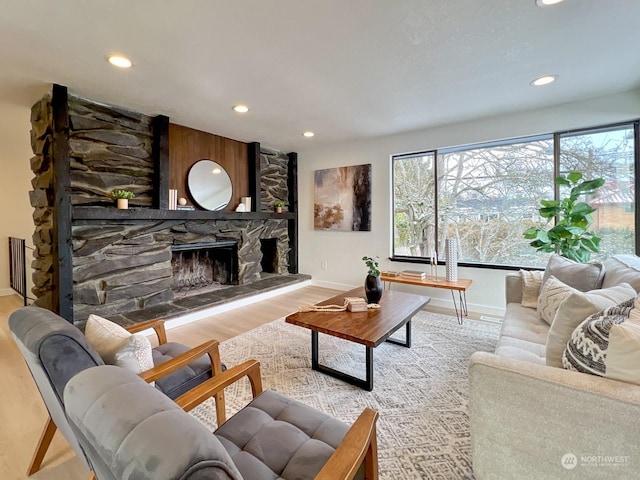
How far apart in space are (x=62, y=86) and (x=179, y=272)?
8.41 ft

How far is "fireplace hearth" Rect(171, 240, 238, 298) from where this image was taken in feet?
14.0

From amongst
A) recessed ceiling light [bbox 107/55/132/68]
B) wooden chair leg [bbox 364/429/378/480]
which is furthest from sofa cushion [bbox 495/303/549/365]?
recessed ceiling light [bbox 107/55/132/68]

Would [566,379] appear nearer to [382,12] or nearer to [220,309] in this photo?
[382,12]

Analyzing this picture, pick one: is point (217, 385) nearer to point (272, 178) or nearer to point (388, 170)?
point (388, 170)

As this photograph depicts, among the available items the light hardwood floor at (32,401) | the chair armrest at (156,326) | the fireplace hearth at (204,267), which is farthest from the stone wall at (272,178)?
the chair armrest at (156,326)

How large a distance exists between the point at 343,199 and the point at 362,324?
2977 millimetres

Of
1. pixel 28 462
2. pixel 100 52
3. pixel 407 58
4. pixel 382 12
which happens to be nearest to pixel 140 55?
pixel 100 52

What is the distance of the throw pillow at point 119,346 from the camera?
1196 mm

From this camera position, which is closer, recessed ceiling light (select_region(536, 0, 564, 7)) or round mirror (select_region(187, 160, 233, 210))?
recessed ceiling light (select_region(536, 0, 564, 7))

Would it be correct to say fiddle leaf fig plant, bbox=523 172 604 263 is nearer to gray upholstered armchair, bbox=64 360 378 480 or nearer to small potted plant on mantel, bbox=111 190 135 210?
gray upholstered armchair, bbox=64 360 378 480

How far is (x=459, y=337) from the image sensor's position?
9.45 feet

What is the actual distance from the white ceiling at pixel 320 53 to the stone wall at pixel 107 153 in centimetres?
19

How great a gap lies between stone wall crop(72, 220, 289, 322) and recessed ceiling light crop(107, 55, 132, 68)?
1624mm

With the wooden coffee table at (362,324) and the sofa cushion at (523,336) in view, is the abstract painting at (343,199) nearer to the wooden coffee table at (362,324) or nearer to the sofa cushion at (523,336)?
the wooden coffee table at (362,324)
